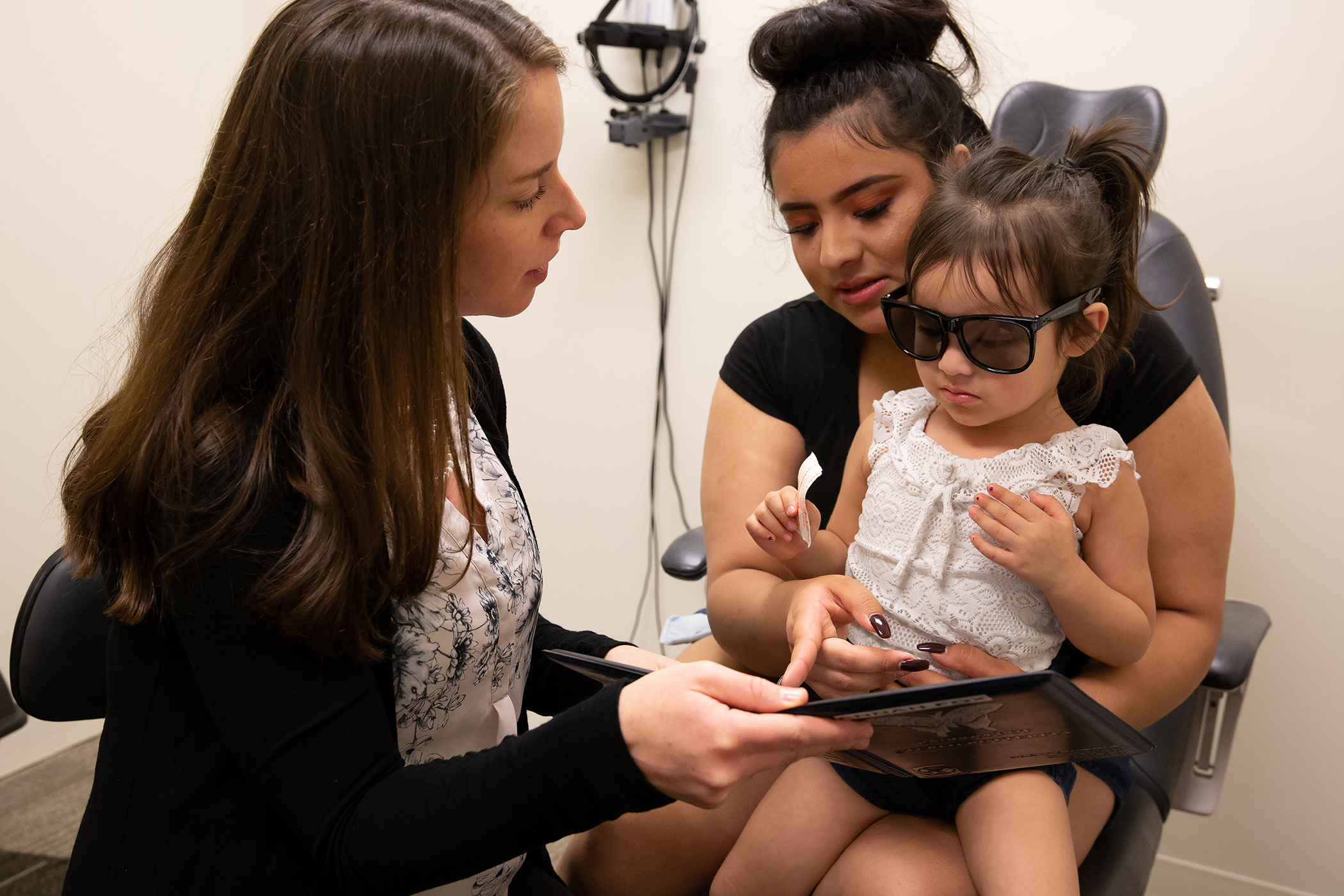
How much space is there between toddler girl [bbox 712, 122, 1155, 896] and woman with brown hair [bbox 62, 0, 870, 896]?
271 millimetres

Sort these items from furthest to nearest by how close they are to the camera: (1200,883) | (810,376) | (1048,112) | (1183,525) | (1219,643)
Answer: (1200,883)
(1048,112)
(810,376)
(1219,643)
(1183,525)

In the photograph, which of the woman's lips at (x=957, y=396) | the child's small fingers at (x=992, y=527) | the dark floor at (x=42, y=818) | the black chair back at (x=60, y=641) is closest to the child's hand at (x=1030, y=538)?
→ the child's small fingers at (x=992, y=527)

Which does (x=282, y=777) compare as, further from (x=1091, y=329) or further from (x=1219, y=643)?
(x=1219, y=643)

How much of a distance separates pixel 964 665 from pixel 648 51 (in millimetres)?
1884

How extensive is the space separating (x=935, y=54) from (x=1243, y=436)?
3.62 feet

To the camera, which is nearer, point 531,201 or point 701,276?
point 531,201

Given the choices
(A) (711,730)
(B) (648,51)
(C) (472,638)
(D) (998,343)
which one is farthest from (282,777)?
(B) (648,51)

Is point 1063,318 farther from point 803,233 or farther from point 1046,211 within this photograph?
point 803,233

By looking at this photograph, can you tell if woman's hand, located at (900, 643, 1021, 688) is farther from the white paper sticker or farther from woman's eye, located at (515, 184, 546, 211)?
woman's eye, located at (515, 184, 546, 211)

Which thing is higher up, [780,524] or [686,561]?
[780,524]

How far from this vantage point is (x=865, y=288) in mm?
1223

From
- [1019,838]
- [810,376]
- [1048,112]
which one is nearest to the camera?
[1019,838]

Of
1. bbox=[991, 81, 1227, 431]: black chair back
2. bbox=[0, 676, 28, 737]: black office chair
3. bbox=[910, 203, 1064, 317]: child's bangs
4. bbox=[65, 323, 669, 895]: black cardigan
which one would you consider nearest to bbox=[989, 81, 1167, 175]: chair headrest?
bbox=[991, 81, 1227, 431]: black chair back

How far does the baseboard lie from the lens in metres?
2.08
